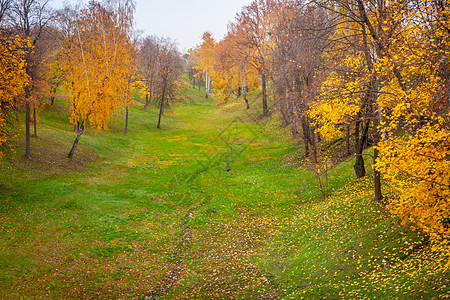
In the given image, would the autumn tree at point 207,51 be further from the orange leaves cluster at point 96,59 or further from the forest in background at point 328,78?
the orange leaves cluster at point 96,59

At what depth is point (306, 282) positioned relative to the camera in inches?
468

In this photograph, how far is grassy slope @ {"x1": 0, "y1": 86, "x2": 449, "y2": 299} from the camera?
11609 millimetres

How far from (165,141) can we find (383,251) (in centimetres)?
3540

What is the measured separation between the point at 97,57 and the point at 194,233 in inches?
945

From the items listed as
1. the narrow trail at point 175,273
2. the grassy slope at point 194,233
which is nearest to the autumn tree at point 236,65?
the grassy slope at point 194,233

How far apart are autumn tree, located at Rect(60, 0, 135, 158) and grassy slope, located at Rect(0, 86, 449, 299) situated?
493 cm

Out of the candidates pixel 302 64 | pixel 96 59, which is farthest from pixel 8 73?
pixel 302 64

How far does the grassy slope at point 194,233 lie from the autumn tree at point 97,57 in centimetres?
493

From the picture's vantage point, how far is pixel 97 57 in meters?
32.7

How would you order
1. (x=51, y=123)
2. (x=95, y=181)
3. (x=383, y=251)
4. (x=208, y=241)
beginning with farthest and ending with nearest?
(x=51, y=123)
(x=95, y=181)
(x=208, y=241)
(x=383, y=251)

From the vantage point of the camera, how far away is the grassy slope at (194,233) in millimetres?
11609

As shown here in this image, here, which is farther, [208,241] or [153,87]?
[153,87]

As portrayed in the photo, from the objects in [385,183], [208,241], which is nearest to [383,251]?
[385,183]

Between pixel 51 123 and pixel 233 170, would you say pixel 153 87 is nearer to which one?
pixel 51 123
